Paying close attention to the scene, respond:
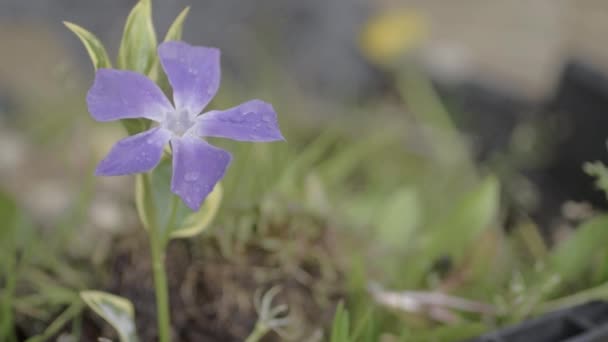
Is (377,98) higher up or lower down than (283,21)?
lower down

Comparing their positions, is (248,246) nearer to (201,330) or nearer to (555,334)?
(201,330)

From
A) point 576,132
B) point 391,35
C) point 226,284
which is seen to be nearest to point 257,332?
point 226,284

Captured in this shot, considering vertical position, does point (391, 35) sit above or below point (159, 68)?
below

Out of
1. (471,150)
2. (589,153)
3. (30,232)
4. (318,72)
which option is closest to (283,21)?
(318,72)

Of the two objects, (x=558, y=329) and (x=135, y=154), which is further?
(x=558, y=329)

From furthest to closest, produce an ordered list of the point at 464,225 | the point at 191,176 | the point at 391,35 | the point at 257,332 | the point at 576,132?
the point at 391,35 → the point at 576,132 → the point at 464,225 → the point at 257,332 → the point at 191,176

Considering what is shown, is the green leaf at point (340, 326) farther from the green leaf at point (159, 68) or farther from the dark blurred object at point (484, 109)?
the dark blurred object at point (484, 109)

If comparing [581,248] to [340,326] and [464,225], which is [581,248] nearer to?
[464,225]

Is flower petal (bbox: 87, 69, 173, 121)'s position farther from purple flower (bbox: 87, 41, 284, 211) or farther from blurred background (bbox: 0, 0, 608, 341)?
blurred background (bbox: 0, 0, 608, 341)

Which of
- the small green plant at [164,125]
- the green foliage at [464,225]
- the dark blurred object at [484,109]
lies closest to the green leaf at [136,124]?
the small green plant at [164,125]
